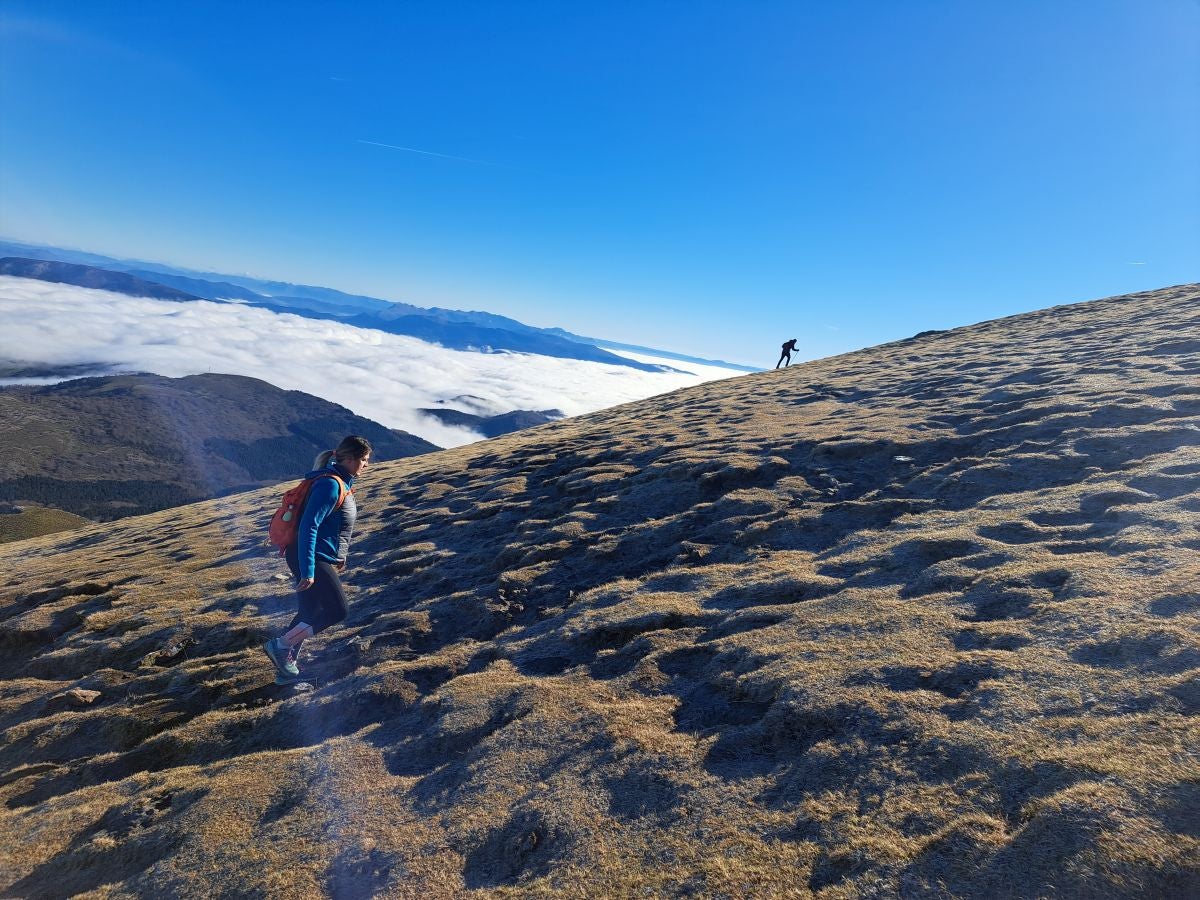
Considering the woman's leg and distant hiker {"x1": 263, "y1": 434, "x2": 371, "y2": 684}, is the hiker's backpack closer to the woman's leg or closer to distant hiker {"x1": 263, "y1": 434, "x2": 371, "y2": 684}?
distant hiker {"x1": 263, "y1": 434, "x2": 371, "y2": 684}

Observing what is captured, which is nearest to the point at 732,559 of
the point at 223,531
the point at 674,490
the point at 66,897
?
the point at 674,490

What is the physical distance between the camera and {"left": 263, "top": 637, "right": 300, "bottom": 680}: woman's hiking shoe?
37.1 feet

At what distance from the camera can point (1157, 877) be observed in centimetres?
473

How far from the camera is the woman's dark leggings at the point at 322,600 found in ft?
34.2

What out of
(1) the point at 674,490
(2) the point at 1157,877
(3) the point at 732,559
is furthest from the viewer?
(1) the point at 674,490

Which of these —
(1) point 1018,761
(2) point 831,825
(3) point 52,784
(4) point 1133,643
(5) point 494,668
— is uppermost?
(4) point 1133,643

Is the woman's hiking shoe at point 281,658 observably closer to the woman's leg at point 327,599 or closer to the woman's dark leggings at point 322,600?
the woman's dark leggings at point 322,600

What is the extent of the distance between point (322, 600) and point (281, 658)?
2.00 metres

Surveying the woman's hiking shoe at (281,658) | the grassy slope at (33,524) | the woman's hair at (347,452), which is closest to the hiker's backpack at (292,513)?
the woman's hair at (347,452)

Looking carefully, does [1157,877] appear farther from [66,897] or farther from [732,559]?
[66,897]

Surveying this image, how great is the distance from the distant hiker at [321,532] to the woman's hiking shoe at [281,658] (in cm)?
34

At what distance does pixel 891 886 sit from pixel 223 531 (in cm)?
3138

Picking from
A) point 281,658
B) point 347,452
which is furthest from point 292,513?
point 281,658

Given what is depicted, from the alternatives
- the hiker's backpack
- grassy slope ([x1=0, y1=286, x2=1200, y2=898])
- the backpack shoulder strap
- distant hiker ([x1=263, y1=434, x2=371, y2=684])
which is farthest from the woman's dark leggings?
grassy slope ([x1=0, y1=286, x2=1200, y2=898])
